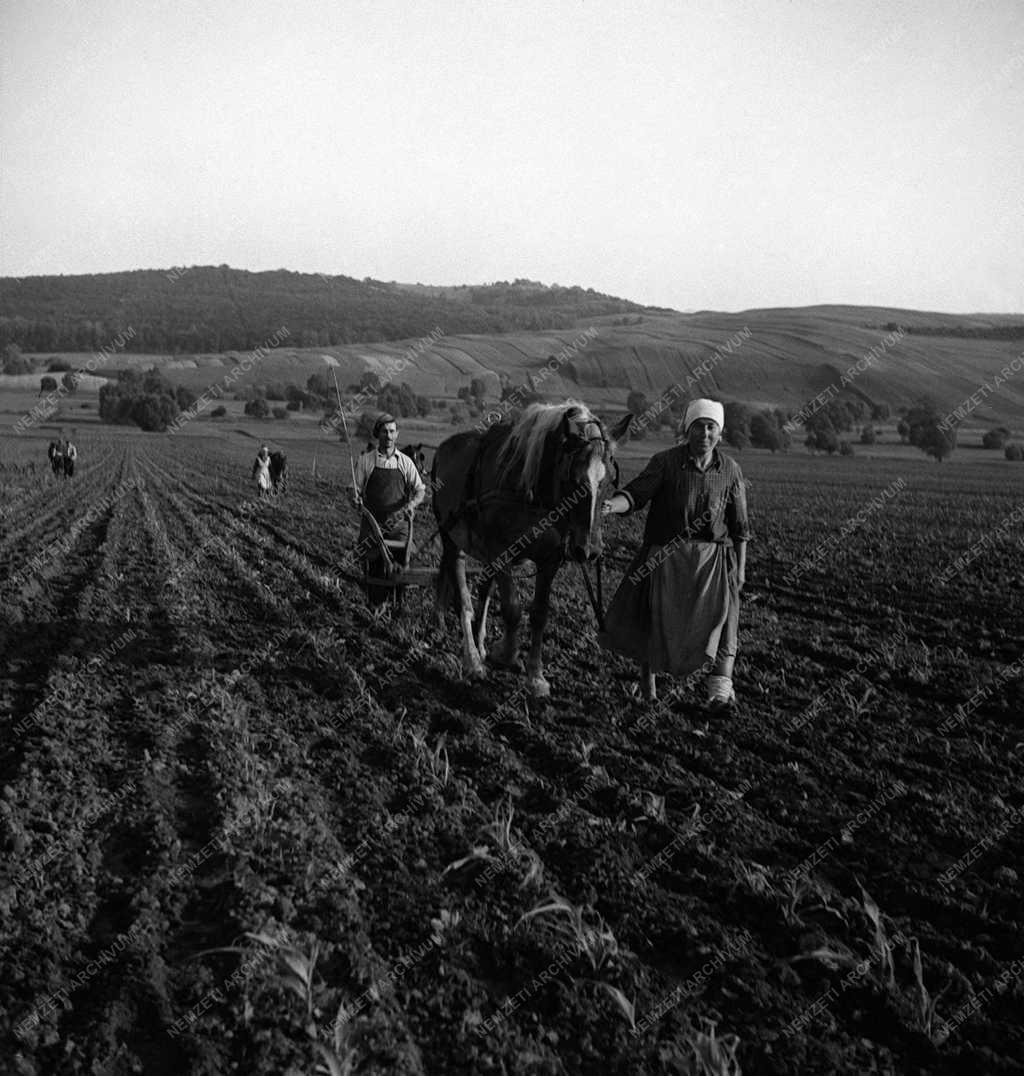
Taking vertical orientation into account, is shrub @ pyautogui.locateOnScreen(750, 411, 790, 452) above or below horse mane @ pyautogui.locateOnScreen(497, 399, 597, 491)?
below

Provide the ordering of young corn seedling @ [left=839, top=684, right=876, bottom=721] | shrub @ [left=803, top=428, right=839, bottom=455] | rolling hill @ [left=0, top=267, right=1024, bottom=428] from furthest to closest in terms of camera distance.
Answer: rolling hill @ [left=0, top=267, right=1024, bottom=428] < shrub @ [left=803, top=428, right=839, bottom=455] < young corn seedling @ [left=839, top=684, right=876, bottom=721]

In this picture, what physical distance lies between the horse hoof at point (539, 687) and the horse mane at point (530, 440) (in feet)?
4.71

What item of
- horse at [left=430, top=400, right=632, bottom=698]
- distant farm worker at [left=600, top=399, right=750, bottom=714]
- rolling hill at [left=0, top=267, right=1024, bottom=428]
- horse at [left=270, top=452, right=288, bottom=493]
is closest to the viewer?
horse at [left=430, top=400, right=632, bottom=698]

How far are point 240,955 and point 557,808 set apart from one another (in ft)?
6.10

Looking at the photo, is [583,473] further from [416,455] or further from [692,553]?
[416,455]

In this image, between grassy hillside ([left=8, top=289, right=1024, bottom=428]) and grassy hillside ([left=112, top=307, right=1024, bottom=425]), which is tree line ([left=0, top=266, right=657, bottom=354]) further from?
grassy hillside ([left=112, top=307, right=1024, bottom=425])

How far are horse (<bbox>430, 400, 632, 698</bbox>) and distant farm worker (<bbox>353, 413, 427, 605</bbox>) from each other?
90cm

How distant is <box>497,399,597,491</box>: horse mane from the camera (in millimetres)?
6223

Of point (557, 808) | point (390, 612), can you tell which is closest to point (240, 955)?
point (557, 808)

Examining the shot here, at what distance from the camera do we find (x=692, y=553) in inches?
235

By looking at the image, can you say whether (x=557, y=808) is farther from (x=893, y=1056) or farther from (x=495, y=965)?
(x=893, y=1056)

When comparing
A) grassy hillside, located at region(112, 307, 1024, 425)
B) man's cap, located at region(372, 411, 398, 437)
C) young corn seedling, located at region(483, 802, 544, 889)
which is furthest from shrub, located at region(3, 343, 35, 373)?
young corn seedling, located at region(483, 802, 544, 889)

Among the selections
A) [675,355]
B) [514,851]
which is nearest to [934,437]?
[675,355]

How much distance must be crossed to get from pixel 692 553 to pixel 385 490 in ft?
12.2
